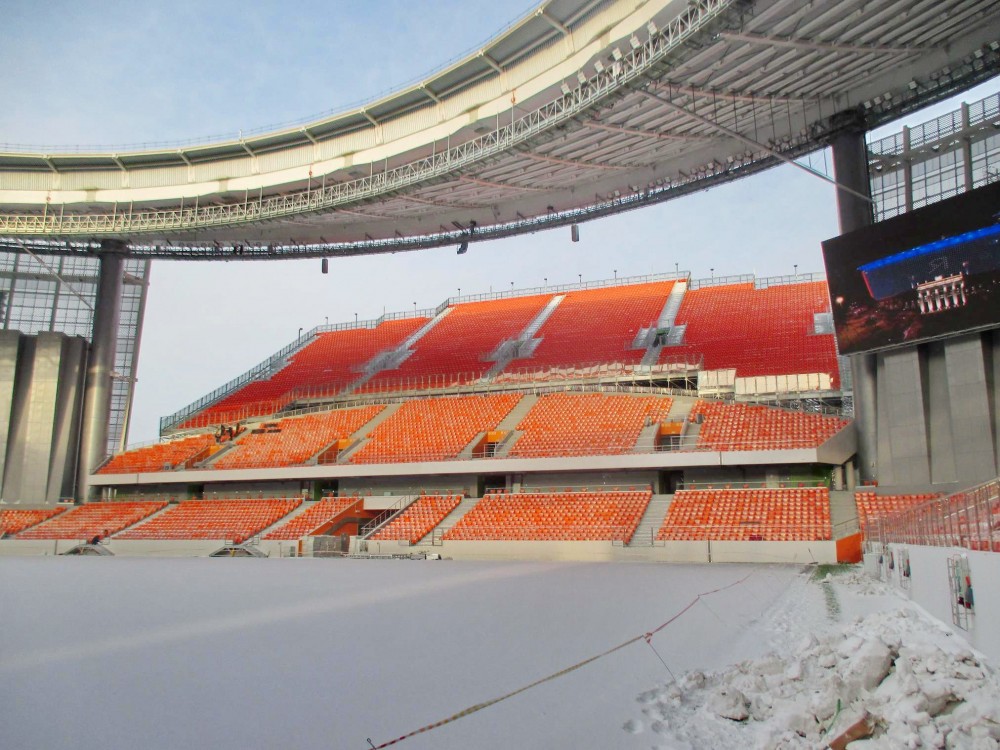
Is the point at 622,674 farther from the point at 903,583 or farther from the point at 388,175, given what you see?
the point at 388,175

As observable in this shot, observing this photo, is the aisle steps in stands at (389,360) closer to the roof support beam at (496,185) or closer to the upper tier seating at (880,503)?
the roof support beam at (496,185)

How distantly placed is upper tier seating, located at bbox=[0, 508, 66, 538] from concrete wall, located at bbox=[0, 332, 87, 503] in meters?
1.00

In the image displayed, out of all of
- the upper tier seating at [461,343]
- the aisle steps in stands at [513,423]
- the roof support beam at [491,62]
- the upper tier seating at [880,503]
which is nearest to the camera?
the upper tier seating at [880,503]

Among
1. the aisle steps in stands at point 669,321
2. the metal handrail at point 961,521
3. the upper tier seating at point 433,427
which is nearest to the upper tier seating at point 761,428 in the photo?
the aisle steps in stands at point 669,321

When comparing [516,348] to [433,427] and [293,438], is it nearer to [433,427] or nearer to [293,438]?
[433,427]

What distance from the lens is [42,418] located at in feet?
119

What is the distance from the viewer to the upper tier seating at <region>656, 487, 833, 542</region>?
20906mm

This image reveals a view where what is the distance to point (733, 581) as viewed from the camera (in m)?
14.8

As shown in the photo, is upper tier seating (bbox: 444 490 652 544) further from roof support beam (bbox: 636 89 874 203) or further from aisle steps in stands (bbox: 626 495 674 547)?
roof support beam (bbox: 636 89 874 203)

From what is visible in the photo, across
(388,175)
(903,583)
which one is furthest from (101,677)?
(388,175)

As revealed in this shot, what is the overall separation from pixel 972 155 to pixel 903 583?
47.2 feet

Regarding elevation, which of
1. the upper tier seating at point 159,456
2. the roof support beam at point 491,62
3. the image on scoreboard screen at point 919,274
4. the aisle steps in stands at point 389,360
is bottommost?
the upper tier seating at point 159,456

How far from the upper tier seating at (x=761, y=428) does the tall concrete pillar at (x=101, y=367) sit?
27532 mm

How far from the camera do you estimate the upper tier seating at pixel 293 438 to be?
3316 cm
